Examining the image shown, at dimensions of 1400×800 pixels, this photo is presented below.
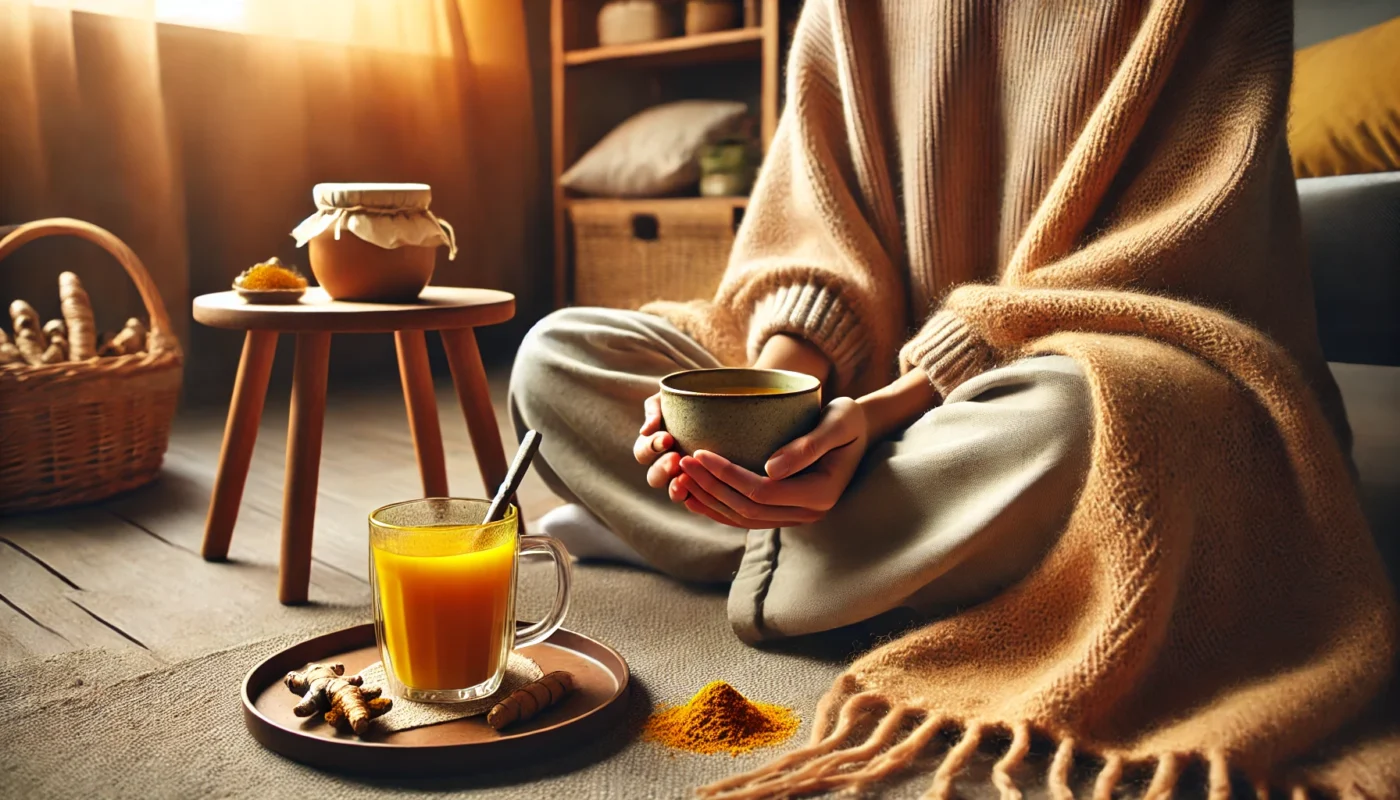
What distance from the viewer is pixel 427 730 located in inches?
32.3

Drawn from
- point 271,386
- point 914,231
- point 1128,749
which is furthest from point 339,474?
point 1128,749

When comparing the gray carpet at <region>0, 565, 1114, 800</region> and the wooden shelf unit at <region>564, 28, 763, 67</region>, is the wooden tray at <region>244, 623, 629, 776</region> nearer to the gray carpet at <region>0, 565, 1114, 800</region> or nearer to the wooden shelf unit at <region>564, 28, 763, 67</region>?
the gray carpet at <region>0, 565, 1114, 800</region>

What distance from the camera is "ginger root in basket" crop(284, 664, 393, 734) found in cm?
81

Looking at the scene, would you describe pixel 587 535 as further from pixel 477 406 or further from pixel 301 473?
pixel 301 473

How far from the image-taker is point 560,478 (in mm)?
1278

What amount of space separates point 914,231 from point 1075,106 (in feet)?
0.61

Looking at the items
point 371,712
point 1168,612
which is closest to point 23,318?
point 371,712

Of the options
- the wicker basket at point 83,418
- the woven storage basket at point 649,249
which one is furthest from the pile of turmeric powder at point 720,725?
the woven storage basket at point 649,249

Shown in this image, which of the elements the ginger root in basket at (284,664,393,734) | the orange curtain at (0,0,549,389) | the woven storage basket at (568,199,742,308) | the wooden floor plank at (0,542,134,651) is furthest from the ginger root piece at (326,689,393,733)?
the woven storage basket at (568,199,742,308)

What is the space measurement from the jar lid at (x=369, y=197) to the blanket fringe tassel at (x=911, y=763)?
0.70 meters

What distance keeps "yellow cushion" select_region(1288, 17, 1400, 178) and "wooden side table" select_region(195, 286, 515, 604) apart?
1.02m

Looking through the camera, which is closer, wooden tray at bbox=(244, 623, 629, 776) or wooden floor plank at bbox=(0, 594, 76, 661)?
wooden tray at bbox=(244, 623, 629, 776)

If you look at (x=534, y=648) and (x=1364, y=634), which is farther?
(x=534, y=648)

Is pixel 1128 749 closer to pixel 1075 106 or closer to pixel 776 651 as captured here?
pixel 776 651
